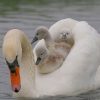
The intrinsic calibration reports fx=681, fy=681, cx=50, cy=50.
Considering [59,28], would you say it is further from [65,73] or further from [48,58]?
[65,73]

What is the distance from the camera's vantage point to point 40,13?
16828mm

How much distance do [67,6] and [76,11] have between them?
1390 mm

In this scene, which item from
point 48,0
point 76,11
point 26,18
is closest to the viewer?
point 26,18

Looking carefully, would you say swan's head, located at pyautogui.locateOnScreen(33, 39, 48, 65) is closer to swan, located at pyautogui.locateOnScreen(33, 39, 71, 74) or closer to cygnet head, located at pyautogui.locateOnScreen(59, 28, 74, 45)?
swan, located at pyautogui.locateOnScreen(33, 39, 71, 74)

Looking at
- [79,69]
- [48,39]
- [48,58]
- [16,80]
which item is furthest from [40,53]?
[16,80]

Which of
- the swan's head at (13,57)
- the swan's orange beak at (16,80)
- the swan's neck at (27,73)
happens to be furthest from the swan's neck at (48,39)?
the swan's orange beak at (16,80)

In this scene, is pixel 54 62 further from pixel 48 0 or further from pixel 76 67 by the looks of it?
pixel 48 0

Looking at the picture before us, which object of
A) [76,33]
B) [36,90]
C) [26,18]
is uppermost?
[26,18]

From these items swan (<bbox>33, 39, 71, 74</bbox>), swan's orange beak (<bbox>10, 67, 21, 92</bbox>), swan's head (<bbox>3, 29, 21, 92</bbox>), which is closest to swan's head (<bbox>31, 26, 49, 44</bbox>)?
swan (<bbox>33, 39, 71, 74</bbox>)

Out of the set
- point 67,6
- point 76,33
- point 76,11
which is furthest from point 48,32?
point 67,6

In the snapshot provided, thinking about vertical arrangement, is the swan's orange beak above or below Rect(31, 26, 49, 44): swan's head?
below

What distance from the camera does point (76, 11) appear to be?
1741 cm

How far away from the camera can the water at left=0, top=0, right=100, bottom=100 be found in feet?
49.1

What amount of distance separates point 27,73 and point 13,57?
1051 millimetres
